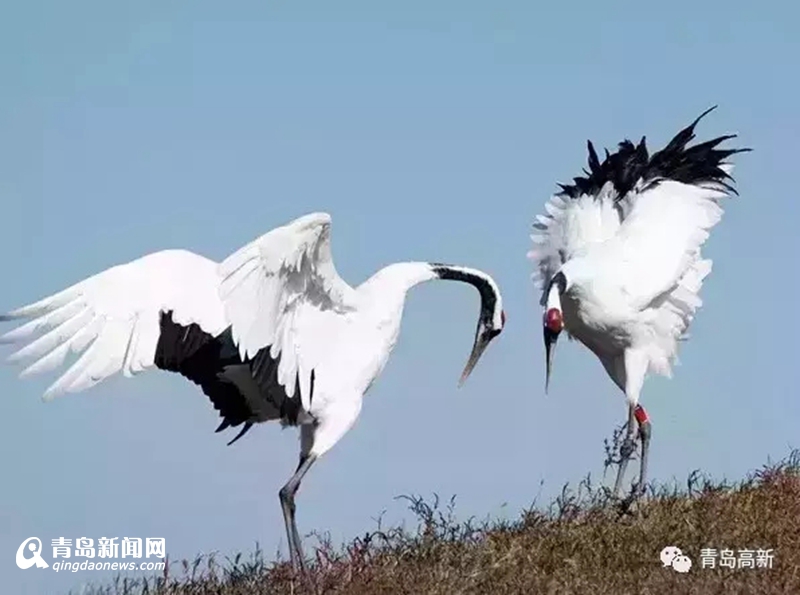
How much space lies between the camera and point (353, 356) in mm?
10000

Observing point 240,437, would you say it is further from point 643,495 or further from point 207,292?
point 643,495

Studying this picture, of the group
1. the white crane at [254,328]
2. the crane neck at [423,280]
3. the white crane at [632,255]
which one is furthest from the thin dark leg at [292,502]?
the white crane at [632,255]

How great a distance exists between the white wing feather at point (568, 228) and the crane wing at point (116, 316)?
14.7ft

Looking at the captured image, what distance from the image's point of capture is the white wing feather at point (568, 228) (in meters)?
13.0

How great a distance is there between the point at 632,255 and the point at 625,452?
5.30ft

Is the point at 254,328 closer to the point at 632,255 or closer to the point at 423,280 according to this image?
the point at 423,280

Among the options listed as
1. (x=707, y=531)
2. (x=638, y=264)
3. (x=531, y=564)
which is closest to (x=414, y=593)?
(x=531, y=564)

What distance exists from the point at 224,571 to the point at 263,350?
144 cm

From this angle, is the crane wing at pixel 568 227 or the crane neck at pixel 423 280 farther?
the crane wing at pixel 568 227

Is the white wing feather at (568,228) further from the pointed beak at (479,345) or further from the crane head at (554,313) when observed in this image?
the pointed beak at (479,345)

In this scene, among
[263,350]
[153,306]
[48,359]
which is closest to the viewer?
[48,359]

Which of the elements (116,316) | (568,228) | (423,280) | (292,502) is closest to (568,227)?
(568,228)

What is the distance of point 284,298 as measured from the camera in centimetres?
943

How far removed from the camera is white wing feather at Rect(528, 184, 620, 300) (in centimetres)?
1303
